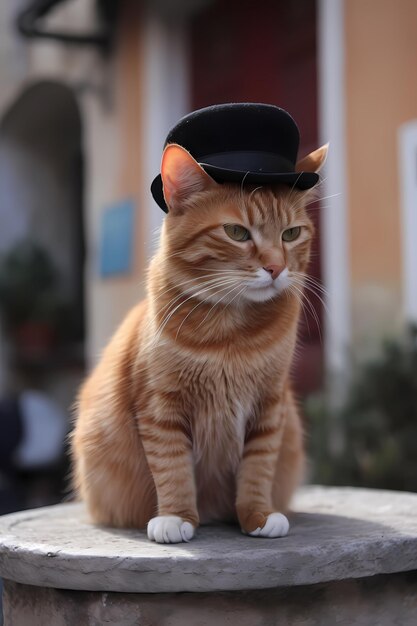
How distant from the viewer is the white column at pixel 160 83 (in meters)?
4.21

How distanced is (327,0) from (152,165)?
133 cm

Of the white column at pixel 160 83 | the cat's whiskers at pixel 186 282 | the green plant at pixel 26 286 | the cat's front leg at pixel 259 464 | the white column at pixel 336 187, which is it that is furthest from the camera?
the green plant at pixel 26 286

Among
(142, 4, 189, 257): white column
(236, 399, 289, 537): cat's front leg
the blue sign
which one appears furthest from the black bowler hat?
the blue sign

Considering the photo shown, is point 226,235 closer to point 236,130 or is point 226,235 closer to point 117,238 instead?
point 236,130

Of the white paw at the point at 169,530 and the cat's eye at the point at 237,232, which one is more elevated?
the cat's eye at the point at 237,232

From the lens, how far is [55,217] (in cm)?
585

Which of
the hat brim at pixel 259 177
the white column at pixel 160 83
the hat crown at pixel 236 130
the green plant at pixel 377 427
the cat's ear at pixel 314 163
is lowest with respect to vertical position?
the green plant at pixel 377 427

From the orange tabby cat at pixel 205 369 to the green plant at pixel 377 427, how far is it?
115 cm

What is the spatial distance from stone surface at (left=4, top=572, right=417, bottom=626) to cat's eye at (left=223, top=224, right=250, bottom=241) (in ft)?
1.80

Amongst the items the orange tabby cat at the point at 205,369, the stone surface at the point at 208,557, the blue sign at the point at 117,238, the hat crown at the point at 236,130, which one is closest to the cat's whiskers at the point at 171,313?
the orange tabby cat at the point at 205,369

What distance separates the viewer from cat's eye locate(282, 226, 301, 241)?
4.51ft

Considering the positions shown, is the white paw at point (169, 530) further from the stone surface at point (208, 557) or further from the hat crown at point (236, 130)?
the hat crown at point (236, 130)

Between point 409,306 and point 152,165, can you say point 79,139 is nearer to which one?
point 152,165

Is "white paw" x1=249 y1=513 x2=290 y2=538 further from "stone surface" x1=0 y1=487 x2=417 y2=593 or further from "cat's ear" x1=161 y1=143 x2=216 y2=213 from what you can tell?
"cat's ear" x1=161 y1=143 x2=216 y2=213
